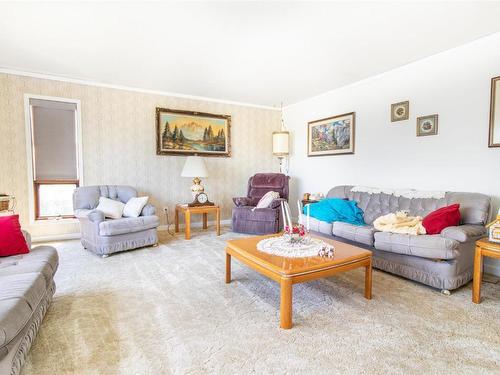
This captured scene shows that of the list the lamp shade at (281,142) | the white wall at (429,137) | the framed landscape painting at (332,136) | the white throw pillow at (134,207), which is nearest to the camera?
the white wall at (429,137)

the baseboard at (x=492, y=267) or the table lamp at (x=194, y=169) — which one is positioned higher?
the table lamp at (x=194, y=169)

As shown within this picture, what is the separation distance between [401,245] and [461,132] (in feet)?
5.29

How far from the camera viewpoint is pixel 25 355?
5.07 feet

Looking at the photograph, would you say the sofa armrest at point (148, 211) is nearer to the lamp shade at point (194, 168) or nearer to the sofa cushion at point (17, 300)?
the lamp shade at point (194, 168)

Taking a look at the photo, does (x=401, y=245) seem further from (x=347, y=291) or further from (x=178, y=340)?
(x=178, y=340)

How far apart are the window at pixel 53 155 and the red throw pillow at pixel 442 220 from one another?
480 cm

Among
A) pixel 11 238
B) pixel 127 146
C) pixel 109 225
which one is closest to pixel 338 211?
pixel 109 225

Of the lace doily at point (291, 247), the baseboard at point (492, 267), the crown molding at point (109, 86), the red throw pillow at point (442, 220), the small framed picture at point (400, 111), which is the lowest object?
the baseboard at point (492, 267)

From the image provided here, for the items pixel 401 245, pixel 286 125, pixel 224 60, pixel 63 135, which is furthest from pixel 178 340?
pixel 286 125

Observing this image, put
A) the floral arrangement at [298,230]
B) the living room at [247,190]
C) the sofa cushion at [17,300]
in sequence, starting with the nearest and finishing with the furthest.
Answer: the sofa cushion at [17,300] → the living room at [247,190] → the floral arrangement at [298,230]

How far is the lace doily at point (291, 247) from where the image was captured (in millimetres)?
2301

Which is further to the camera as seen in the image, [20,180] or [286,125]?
[286,125]

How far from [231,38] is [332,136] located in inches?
104

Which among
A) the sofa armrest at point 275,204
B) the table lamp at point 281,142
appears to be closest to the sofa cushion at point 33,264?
the sofa armrest at point 275,204
